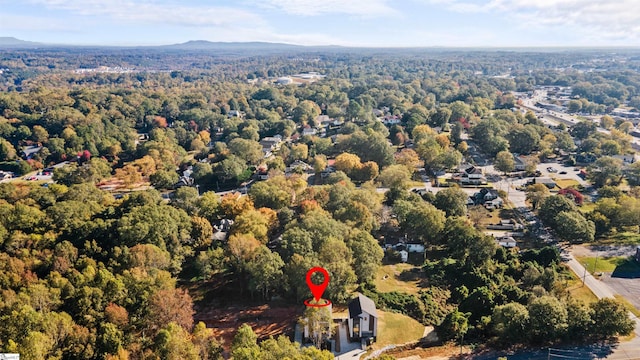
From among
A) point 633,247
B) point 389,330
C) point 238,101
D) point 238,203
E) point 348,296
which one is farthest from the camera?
point 238,101

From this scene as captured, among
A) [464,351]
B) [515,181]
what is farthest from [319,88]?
[464,351]

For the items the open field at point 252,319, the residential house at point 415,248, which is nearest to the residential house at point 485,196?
the residential house at point 415,248

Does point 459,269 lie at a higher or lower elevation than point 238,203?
lower

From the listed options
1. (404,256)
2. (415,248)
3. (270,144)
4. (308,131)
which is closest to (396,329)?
(404,256)

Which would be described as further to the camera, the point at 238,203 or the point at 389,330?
the point at 238,203

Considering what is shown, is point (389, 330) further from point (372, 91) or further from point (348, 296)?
point (372, 91)

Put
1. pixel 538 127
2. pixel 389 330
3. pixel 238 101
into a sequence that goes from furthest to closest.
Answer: pixel 238 101
pixel 538 127
pixel 389 330

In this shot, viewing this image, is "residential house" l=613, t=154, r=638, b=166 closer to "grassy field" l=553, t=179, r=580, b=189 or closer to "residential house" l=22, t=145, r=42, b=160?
"grassy field" l=553, t=179, r=580, b=189
